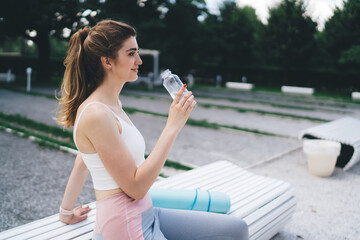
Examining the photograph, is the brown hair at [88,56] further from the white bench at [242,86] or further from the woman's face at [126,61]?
the white bench at [242,86]

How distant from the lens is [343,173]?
5.65m

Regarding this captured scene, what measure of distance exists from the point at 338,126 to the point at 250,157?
1913 mm

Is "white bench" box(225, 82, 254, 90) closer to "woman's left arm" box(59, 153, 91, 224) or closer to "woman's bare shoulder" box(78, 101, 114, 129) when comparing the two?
"woman's left arm" box(59, 153, 91, 224)

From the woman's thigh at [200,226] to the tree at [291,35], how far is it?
27942 mm

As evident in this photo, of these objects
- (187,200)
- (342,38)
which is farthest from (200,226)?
(342,38)

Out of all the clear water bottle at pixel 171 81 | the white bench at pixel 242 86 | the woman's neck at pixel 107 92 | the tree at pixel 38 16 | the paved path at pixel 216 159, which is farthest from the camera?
the white bench at pixel 242 86

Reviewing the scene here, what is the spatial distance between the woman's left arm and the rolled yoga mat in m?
0.55

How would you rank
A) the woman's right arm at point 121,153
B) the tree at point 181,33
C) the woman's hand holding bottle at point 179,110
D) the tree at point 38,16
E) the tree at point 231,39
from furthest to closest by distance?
the tree at point 231,39
the tree at point 181,33
the tree at point 38,16
the woman's hand holding bottle at point 179,110
the woman's right arm at point 121,153

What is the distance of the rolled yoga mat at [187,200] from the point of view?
2.42m

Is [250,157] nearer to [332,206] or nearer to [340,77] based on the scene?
[332,206]

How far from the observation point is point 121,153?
162 centimetres

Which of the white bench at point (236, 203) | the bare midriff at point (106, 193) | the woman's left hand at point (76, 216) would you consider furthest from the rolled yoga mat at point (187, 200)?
the bare midriff at point (106, 193)

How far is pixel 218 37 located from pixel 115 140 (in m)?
35.0

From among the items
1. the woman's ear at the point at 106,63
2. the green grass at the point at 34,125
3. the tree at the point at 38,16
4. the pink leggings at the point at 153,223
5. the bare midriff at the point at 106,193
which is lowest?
the green grass at the point at 34,125
